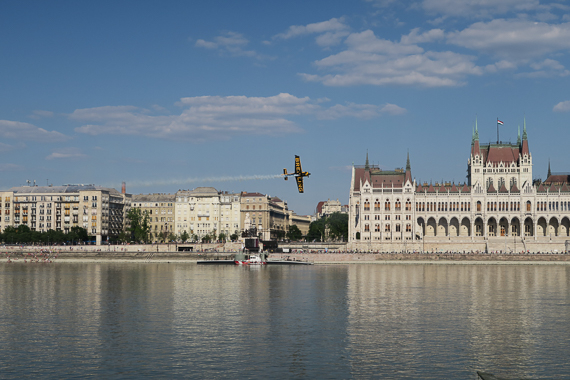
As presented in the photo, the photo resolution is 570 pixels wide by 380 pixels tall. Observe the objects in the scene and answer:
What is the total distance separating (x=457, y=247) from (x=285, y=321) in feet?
400

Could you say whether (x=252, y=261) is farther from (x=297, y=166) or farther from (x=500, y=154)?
(x=500, y=154)

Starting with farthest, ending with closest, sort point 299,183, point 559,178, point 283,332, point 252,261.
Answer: point 559,178
point 252,261
point 299,183
point 283,332

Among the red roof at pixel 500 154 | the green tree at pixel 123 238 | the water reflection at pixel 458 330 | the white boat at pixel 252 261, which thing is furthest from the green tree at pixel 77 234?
the water reflection at pixel 458 330

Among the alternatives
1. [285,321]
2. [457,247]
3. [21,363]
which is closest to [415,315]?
[285,321]

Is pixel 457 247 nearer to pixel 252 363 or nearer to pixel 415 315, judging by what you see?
pixel 415 315

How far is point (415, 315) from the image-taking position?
167 feet

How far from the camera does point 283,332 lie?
1708 inches

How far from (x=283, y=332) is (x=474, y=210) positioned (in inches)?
5233

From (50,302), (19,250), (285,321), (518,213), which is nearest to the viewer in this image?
(285,321)

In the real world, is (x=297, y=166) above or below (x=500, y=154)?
below

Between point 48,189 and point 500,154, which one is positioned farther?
point 48,189

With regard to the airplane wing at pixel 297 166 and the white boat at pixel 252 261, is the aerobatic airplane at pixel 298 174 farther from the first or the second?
the white boat at pixel 252 261

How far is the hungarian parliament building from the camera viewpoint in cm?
16325

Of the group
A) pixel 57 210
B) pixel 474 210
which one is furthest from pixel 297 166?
pixel 57 210
